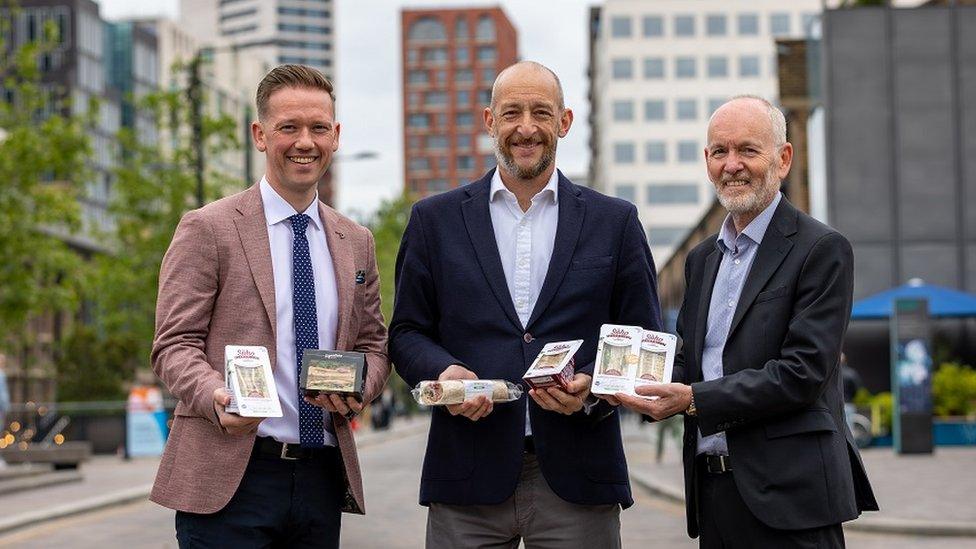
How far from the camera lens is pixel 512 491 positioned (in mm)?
4957

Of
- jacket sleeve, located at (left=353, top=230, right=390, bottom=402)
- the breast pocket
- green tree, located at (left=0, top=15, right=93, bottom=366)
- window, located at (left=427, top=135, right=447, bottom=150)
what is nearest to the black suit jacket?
the breast pocket

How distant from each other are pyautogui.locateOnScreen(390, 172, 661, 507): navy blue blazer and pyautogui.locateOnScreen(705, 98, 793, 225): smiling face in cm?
36

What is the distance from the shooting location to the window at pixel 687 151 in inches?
4656

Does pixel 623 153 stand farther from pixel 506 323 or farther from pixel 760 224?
pixel 506 323

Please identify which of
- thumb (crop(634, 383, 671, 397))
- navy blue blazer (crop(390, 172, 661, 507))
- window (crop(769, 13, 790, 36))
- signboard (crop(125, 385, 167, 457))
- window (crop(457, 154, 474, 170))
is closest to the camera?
thumb (crop(634, 383, 671, 397))

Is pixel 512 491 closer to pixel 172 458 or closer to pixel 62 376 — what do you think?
pixel 172 458

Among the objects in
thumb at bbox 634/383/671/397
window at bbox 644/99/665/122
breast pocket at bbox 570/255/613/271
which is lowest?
thumb at bbox 634/383/671/397

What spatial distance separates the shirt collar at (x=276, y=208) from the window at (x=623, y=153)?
4497 inches

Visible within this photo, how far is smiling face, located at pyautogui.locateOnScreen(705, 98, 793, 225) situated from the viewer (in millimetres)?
→ 5008

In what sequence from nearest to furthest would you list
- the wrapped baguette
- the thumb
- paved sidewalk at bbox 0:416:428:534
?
the thumb, the wrapped baguette, paved sidewalk at bbox 0:416:428:534

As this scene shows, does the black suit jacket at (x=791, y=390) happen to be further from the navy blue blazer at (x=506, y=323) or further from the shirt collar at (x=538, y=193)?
the shirt collar at (x=538, y=193)

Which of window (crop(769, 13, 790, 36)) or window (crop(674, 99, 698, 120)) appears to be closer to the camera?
window (crop(674, 99, 698, 120))

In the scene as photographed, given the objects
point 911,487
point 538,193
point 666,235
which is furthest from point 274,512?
point 666,235

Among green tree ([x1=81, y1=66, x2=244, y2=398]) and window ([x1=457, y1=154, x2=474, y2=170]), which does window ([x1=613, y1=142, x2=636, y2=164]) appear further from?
window ([x1=457, y1=154, x2=474, y2=170])
